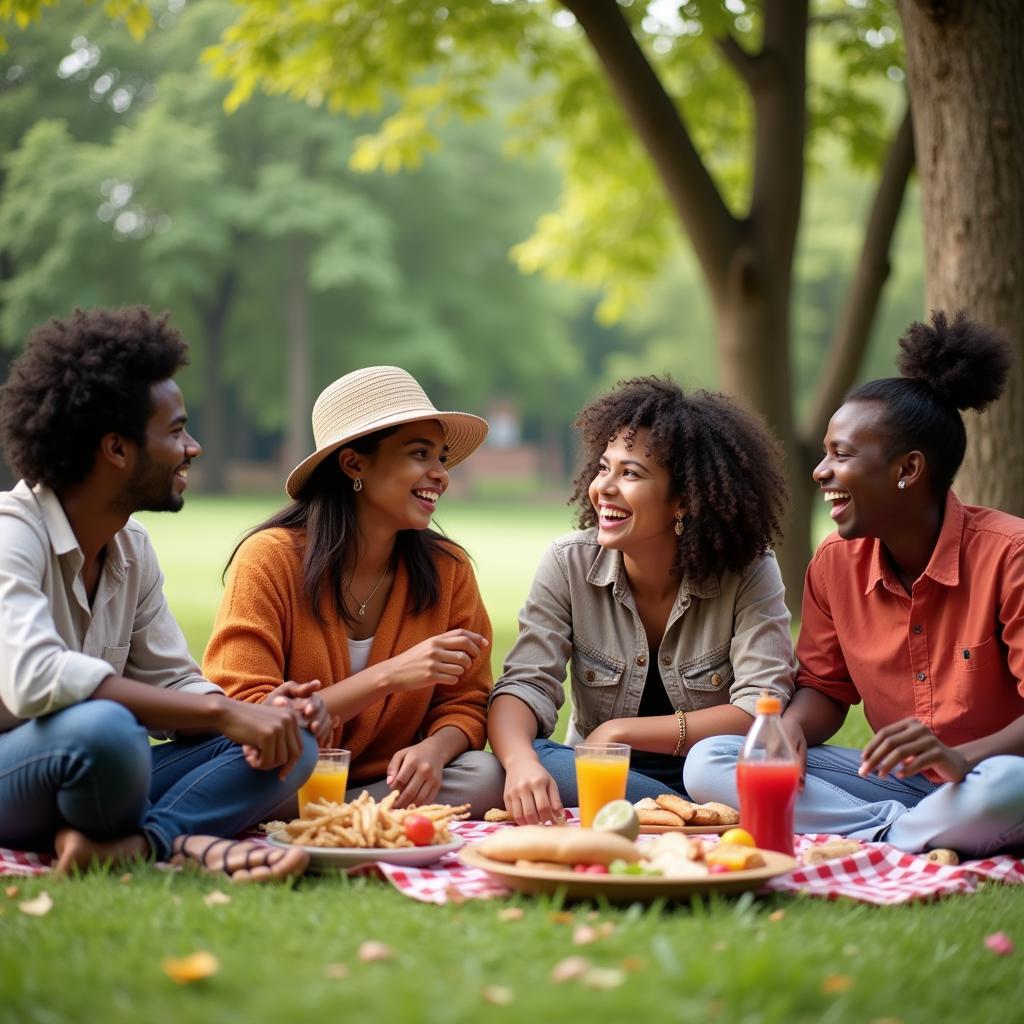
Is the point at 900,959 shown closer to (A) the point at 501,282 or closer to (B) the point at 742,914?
(B) the point at 742,914

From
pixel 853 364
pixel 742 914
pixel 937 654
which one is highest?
pixel 853 364

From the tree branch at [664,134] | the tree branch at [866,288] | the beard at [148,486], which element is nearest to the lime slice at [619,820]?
the beard at [148,486]

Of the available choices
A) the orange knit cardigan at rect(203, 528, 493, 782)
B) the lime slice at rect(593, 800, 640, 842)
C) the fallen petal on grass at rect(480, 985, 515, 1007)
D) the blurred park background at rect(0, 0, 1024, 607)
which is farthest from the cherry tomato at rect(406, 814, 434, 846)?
the blurred park background at rect(0, 0, 1024, 607)

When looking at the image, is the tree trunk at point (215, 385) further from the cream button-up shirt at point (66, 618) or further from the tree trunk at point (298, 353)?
the cream button-up shirt at point (66, 618)

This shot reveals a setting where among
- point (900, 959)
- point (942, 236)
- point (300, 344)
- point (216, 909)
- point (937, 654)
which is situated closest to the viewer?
point (900, 959)

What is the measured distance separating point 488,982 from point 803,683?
8.05ft

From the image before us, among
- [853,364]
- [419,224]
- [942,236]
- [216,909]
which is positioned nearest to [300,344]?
[419,224]

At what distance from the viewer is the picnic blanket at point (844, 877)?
3645mm

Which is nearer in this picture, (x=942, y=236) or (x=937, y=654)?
(x=937, y=654)

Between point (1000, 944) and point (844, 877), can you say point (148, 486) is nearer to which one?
point (844, 877)

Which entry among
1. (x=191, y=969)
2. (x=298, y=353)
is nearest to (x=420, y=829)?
(x=191, y=969)

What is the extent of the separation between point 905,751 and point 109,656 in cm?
227

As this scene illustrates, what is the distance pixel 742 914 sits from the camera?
11.0 ft

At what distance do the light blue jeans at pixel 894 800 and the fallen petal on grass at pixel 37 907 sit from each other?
2111 mm
